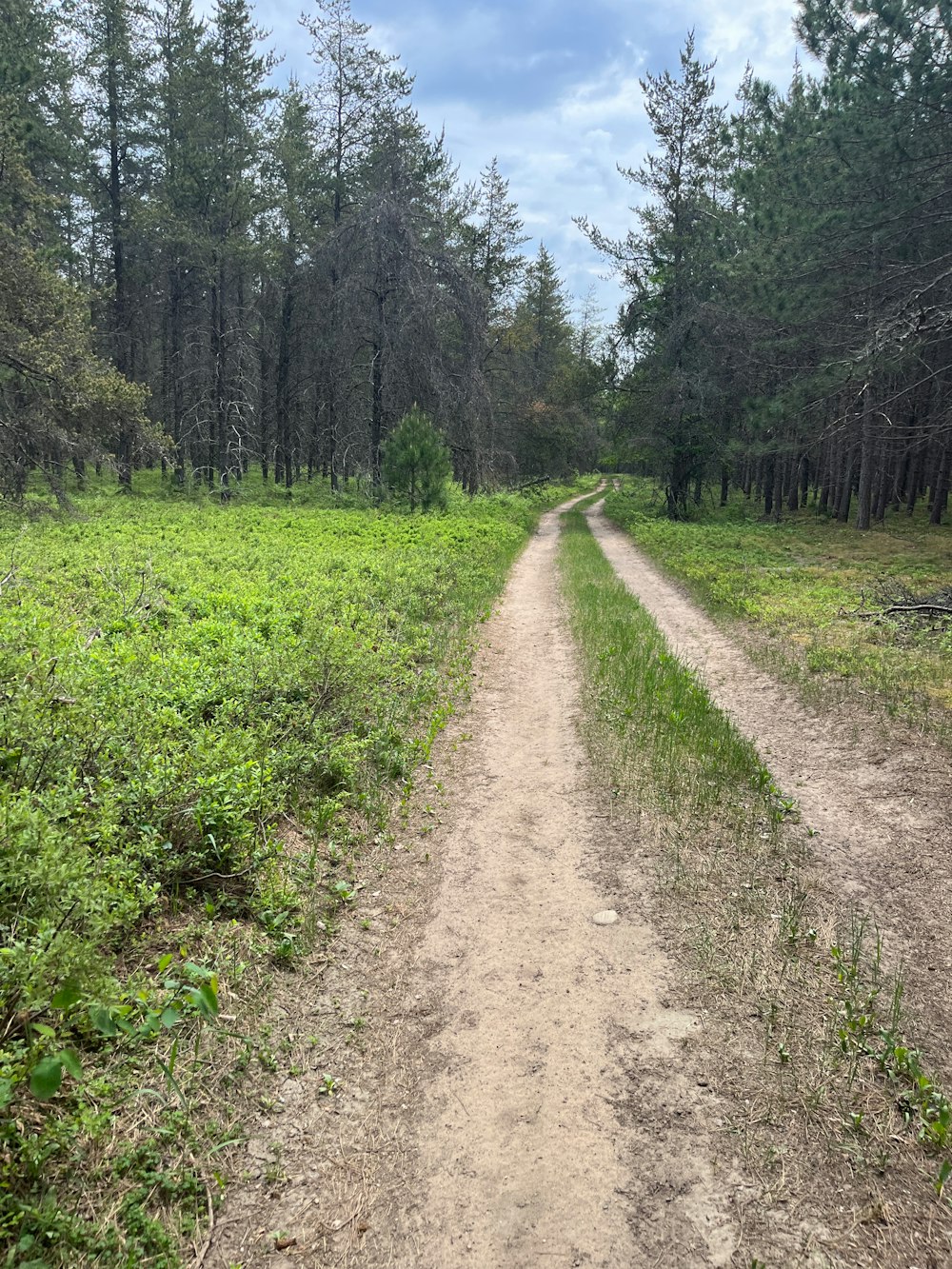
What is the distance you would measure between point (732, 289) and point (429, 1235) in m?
24.5

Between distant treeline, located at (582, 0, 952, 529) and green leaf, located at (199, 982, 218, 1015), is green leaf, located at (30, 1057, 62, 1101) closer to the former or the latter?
green leaf, located at (199, 982, 218, 1015)

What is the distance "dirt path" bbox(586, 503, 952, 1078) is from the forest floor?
0.02m

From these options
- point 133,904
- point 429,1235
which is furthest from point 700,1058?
point 133,904

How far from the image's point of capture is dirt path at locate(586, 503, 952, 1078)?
3422mm

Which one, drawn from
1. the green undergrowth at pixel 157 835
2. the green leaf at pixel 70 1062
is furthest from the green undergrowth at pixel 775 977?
the green leaf at pixel 70 1062

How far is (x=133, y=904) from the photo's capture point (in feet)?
9.04

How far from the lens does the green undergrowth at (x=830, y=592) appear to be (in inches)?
285

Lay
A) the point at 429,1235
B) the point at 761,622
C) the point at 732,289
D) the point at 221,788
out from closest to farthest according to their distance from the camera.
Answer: the point at 429,1235, the point at 221,788, the point at 761,622, the point at 732,289

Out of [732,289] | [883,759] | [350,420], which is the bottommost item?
[883,759]

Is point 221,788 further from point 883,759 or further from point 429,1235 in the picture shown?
point 883,759

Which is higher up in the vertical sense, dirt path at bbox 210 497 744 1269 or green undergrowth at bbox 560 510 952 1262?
green undergrowth at bbox 560 510 952 1262

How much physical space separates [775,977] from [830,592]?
10.6 metres

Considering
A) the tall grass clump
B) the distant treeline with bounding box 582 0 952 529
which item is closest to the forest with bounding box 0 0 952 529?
the distant treeline with bounding box 582 0 952 529

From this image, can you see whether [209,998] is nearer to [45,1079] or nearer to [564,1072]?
[45,1079]
